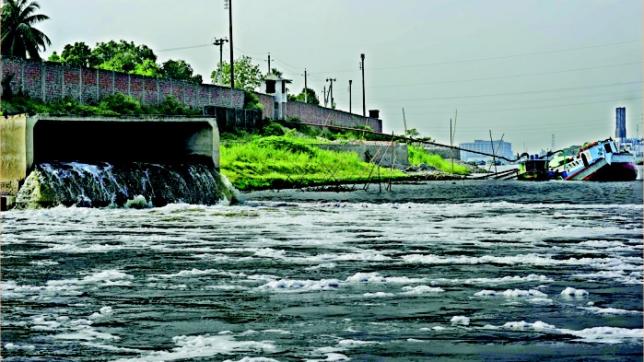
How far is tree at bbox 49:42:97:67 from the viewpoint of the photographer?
338ft

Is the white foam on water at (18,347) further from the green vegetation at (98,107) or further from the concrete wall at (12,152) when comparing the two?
the green vegetation at (98,107)

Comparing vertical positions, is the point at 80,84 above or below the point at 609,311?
above

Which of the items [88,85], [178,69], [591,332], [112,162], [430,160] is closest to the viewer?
[591,332]

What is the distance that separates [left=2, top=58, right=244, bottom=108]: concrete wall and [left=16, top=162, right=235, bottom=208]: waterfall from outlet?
16.6 metres

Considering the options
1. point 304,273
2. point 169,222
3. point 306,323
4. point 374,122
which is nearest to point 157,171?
point 169,222

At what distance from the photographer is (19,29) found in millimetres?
73000

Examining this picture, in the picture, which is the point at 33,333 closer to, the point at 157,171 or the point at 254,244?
the point at 254,244

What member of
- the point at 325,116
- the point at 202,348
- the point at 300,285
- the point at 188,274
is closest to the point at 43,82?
the point at 188,274

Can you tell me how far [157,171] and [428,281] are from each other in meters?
22.3

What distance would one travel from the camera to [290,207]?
111ft

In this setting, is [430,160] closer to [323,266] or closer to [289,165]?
[289,165]

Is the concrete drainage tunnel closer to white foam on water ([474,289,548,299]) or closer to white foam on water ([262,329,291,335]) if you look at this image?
white foam on water ([474,289,548,299])

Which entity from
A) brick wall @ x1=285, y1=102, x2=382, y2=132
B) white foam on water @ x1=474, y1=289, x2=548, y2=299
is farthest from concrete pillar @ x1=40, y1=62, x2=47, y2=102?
white foam on water @ x1=474, y1=289, x2=548, y2=299

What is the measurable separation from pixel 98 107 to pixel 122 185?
21.5 metres
